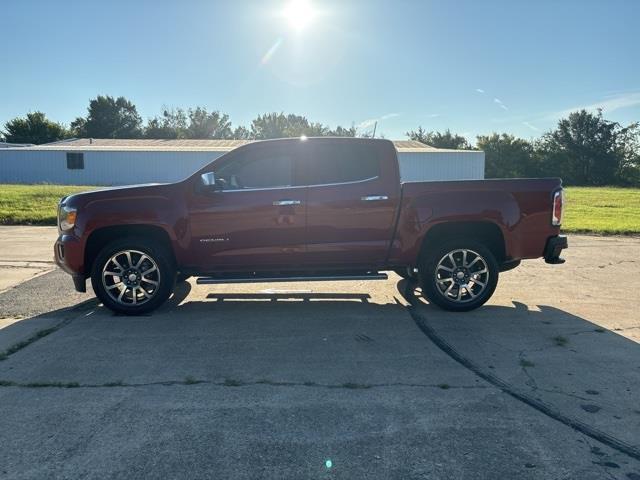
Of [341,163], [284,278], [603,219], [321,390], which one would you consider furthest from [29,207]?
[603,219]

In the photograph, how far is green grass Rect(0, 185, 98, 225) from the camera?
15.4 meters

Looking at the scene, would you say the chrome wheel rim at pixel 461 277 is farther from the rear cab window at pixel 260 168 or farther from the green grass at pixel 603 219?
the green grass at pixel 603 219

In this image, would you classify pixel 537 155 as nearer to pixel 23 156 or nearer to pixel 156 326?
pixel 23 156

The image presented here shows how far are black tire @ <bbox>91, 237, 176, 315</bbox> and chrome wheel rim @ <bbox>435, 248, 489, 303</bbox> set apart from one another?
308 cm

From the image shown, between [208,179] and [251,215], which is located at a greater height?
[208,179]

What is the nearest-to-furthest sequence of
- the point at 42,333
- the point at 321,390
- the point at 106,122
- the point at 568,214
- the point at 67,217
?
the point at 321,390 < the point at 42,333 < the point at 67,217 < the point at 568,214 < the point at 106,122

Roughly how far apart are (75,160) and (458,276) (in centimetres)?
3816

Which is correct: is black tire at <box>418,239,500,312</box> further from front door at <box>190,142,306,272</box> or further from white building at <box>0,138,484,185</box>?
white building at <box>0,138,484,185</box>

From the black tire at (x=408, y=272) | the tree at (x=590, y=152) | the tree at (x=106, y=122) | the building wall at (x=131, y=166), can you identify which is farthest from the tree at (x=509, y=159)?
the black tire at (x=408, y=272)

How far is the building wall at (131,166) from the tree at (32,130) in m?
33.7

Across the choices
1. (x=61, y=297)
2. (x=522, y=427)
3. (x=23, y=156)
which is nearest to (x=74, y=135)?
(x=23, y=156)

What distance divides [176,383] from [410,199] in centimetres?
331

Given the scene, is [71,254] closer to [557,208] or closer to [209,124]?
[557,208]

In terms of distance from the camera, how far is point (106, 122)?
77.9 meters
